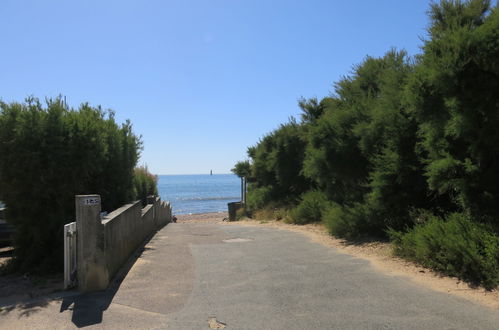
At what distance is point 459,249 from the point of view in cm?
708

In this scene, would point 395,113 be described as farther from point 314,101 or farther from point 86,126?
point 314,101

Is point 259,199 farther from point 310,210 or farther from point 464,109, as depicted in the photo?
point 464,109

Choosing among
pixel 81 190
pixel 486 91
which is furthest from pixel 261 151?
pixel 486 91

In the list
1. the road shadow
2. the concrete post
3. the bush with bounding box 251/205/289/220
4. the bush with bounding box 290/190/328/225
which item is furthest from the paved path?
the bush with bounding box 251/205/289/220

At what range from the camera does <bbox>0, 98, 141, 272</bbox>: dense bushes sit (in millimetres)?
8766

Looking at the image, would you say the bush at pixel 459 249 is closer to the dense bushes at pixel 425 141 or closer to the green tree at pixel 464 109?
the dense bushes at pixel 425 141

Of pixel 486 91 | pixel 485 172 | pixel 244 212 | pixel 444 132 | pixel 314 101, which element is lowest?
pixel 244 212

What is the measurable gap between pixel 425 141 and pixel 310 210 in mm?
8863

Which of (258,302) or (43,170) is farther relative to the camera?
(43,170)

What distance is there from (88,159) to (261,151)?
20.2 metres

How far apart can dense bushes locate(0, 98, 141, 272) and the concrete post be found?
7.42 feet

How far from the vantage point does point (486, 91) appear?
7.09 metres

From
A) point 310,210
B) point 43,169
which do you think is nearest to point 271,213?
point 310,210

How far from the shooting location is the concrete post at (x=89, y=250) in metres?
7.00
